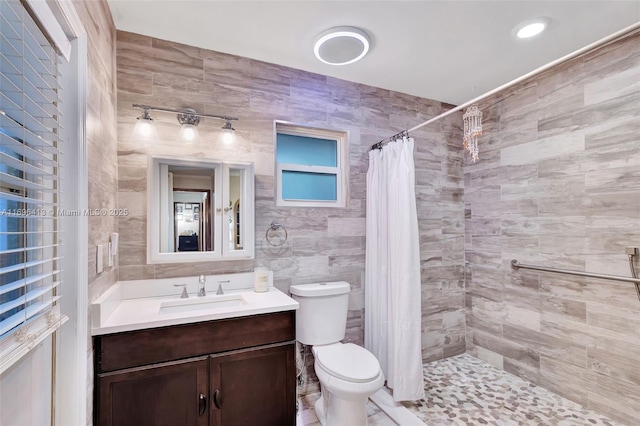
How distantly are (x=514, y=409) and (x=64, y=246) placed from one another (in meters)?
2.76

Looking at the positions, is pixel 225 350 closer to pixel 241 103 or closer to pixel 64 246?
pixel 64 246

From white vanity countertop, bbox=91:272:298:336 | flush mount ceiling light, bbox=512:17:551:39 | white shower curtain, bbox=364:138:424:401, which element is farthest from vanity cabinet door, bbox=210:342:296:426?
flush mount ceiling light, bbox=512:17:551:39

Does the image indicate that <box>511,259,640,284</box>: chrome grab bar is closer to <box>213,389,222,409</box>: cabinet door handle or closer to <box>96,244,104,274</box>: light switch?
<box>213,389,222,409</box>: cabinet door handle

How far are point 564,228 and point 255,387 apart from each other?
2.35m

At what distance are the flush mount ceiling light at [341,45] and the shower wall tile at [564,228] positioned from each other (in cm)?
149

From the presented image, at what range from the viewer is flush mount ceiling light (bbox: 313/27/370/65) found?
188 cm

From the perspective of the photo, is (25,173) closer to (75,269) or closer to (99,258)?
(75,269)

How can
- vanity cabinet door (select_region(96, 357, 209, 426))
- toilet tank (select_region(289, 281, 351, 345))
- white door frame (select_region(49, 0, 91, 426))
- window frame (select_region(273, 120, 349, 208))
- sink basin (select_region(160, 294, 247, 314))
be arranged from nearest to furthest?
1. white door frame (select_region(49, 0, 91, 426))
2. vanity cabinet door (select_region(96, 357, 209, 426))
3. sink basin (select_region(160, 294, 247, 314))
4. toilet tank (select_region(289, 281, 351, 345))
5. window frame (select_region(273, 120, 349, 208))

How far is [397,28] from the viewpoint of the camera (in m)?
1.86

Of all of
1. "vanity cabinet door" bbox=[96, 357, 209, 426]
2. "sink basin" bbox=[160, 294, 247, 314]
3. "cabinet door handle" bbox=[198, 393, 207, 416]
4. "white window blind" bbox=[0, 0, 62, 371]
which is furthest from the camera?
"sink basin" bbox=[160, 294, 247, 314]

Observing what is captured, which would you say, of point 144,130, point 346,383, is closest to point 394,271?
point 346,383

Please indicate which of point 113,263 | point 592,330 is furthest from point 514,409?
point 113,263

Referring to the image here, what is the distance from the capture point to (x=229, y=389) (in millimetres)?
1596

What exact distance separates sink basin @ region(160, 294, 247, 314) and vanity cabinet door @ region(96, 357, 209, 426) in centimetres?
36
